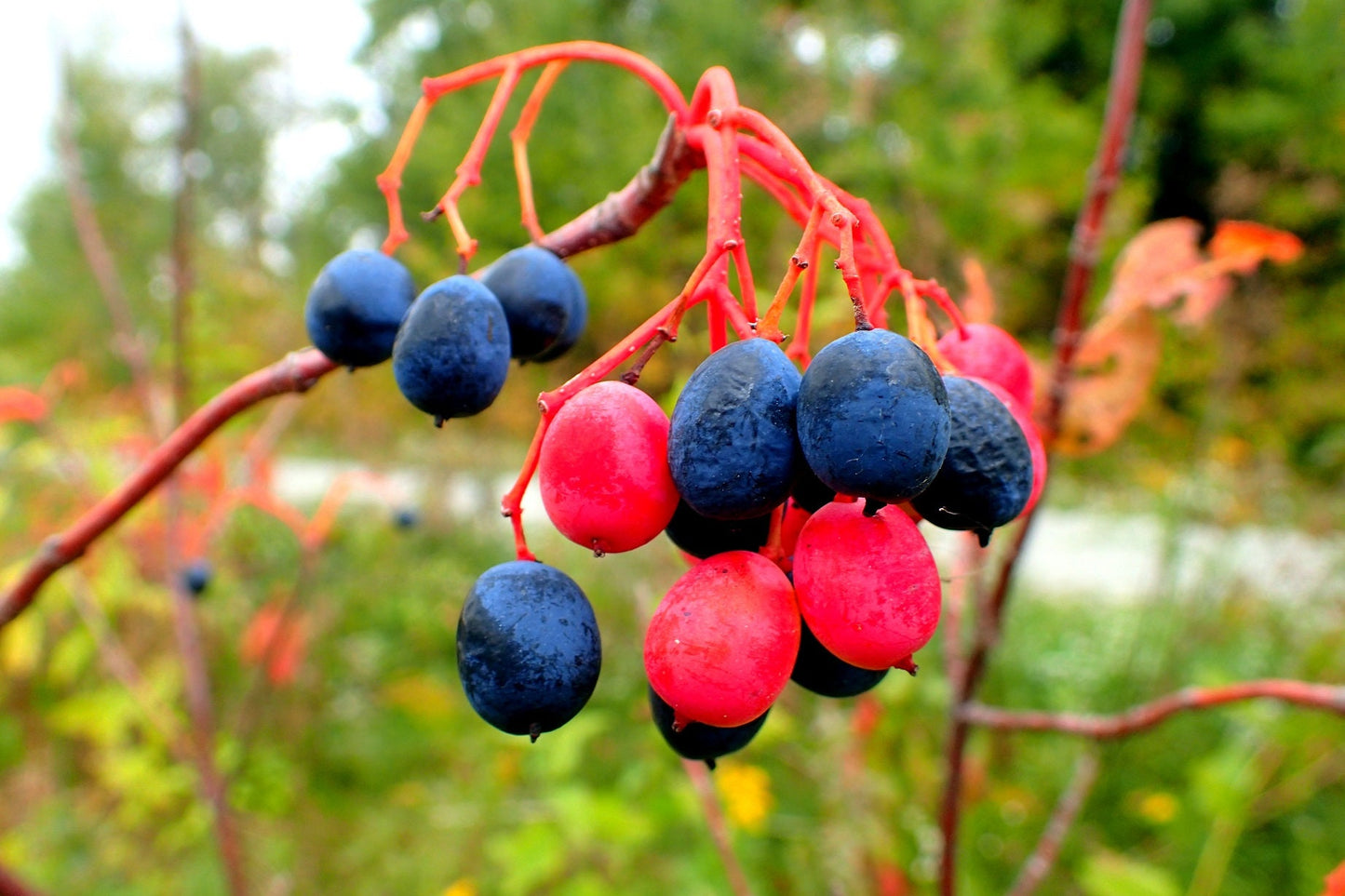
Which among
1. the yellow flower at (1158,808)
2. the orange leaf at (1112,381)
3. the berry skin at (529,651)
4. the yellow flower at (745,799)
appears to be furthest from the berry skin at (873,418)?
the yellow flower at (1158,808)

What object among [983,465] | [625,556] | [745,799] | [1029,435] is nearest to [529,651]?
[983,465]

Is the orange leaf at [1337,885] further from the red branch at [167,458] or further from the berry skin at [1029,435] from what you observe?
the red branch at [167,458]

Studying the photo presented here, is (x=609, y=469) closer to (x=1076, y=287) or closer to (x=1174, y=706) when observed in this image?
(x=1174, y=706)

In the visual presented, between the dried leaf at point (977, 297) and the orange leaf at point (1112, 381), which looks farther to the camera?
the orange leaf at point (1112, 381)

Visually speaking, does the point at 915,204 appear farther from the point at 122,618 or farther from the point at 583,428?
the point at 583,428

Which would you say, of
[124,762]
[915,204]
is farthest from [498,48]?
[124,762]
